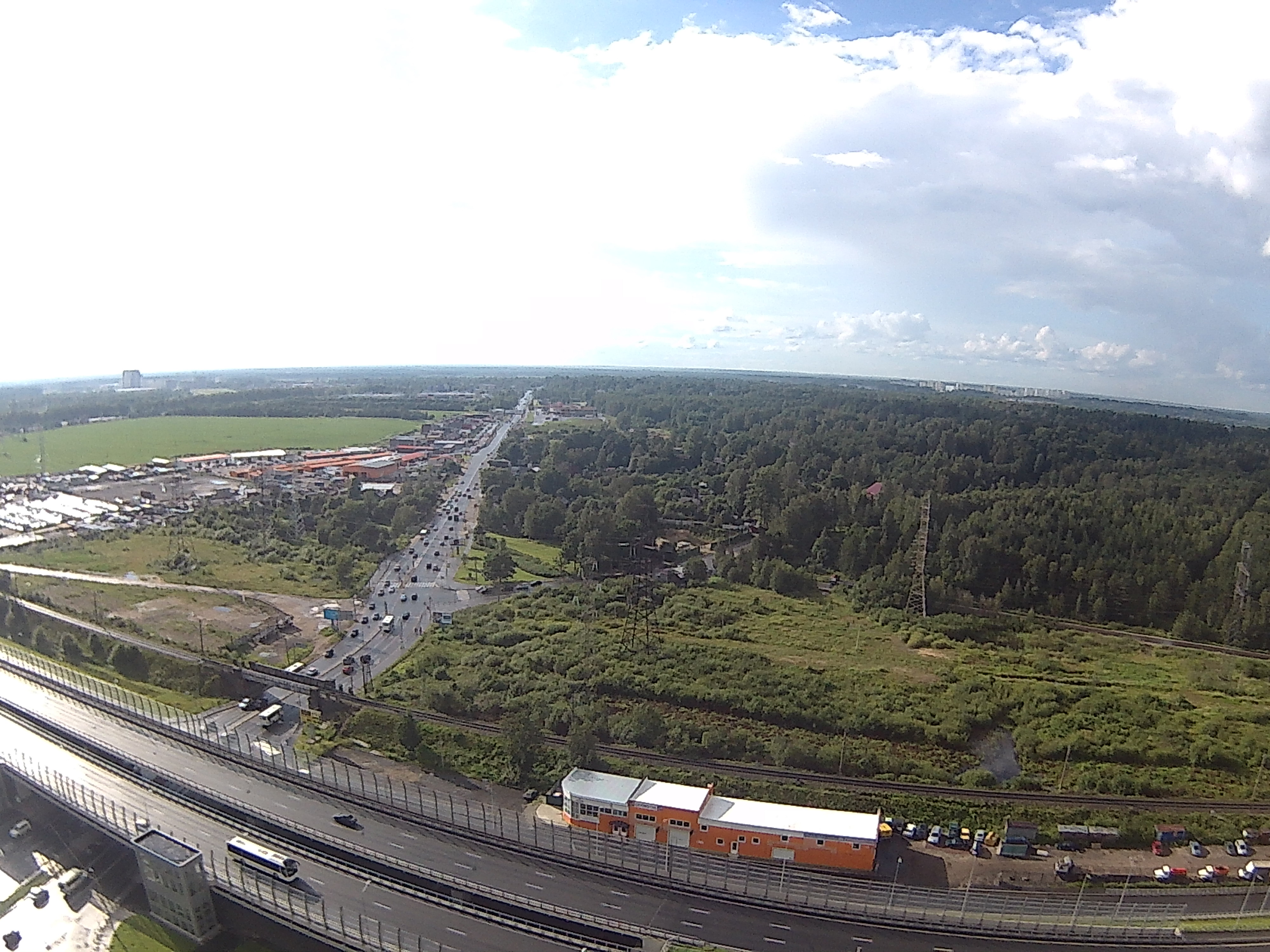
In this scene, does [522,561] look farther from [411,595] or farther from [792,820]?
[792,820]

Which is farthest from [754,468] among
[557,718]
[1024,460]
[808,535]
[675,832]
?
[675,832]

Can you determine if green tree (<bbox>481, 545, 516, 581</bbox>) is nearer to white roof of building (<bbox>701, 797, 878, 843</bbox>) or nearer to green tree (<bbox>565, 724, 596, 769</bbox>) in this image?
green tree (<bbox>565, 724, 596, 769</bbox>)

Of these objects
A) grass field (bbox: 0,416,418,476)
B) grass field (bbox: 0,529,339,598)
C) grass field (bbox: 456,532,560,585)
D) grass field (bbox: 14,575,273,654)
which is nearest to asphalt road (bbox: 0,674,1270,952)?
grass field (bbox: 14,575,273,654)

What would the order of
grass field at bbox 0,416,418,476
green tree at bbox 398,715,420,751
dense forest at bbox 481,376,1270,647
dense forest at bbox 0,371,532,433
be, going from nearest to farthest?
green tree at bbox 398,715,420,751 < dense forest at bbox 481,376,1270,647 < grass field at bbox 0,416,418,476 < dense forest at bbox 0,371,532,433

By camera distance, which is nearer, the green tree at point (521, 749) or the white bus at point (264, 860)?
the white bus at point (264, 860)

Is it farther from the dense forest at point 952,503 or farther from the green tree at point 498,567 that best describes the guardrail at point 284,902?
the dense forest at point 952,503

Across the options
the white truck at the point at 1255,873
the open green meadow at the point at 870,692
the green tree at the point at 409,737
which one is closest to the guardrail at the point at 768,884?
the green tree at the point at 409,737

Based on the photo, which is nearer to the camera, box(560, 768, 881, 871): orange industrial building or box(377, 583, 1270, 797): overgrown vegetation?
box(560, 768, 881, 871): orange industrial building
